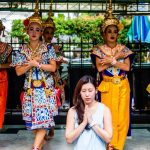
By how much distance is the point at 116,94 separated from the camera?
19.0ft

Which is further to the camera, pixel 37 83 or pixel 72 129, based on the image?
pixel 37 83

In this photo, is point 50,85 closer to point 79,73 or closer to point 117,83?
point 117,83

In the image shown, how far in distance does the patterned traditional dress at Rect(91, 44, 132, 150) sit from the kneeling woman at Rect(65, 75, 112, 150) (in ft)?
6.48

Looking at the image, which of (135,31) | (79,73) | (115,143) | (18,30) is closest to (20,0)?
(79,73)

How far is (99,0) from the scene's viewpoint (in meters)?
8.49

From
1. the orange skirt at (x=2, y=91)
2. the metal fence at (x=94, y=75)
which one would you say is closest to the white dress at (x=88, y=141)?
the orange skirt at (x=2, y=91)

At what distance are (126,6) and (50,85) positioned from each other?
407 centimetres

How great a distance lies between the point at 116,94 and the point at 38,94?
37.3 inches

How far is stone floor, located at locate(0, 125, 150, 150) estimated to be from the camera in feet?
20.7

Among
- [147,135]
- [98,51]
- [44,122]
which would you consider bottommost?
[147,135]

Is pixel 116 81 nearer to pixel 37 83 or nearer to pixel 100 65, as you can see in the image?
pixel 100 65

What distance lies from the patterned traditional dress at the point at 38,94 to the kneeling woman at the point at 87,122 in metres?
1.96

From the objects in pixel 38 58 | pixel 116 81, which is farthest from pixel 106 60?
pixel 38 58

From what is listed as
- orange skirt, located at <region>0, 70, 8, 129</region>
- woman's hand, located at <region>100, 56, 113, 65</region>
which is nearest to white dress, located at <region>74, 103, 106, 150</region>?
woman's hand, located at <region>100, 56, 113, 65</region>
